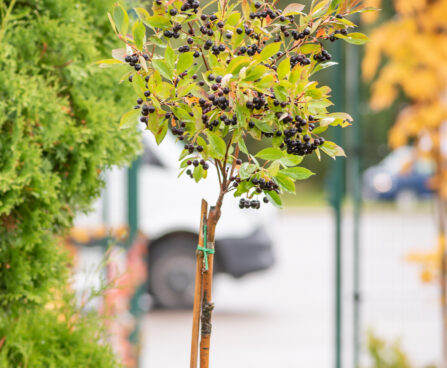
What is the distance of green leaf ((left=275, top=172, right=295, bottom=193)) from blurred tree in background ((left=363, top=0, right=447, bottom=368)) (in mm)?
3018

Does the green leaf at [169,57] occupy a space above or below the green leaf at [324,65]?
below

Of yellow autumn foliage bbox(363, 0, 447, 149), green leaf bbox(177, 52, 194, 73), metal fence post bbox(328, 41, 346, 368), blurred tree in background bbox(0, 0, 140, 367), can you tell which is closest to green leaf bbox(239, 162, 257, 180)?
green leaf bbox(177, 52, 194, 73)

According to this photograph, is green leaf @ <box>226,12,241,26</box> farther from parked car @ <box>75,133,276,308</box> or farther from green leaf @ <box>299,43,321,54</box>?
parked car @ <box>75,133,276,308</box>

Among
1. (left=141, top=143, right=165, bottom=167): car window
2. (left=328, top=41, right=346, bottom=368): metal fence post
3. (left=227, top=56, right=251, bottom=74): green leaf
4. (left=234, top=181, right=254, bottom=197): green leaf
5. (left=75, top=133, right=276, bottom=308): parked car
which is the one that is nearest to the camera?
(left=227, top=56, right=251, bottom=74): green leaf

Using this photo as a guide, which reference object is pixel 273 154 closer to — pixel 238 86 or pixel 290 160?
pixel 290 160

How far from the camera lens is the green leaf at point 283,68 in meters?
1.26

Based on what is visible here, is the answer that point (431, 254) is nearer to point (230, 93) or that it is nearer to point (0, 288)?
point (0, 288)

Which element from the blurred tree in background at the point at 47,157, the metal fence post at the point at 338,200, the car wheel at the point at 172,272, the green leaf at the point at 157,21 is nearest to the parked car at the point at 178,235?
the car wheel at the point at 172,272

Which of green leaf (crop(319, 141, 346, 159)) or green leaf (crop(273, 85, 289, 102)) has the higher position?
green leaf (crop(273, 85, 289, 102))

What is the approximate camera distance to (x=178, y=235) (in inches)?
269

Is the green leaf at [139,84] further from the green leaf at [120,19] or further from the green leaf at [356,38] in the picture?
the green leaf at [356,38]

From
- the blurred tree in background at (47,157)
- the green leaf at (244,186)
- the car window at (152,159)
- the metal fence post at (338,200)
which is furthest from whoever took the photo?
the car window at (152,159)

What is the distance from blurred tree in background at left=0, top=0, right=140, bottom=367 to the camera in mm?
1813

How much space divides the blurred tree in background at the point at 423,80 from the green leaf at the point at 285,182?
3.02 meters
